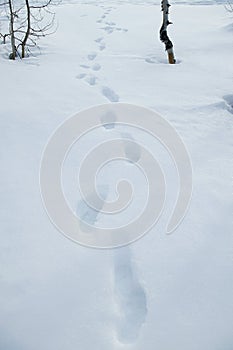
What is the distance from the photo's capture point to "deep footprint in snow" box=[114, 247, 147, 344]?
1.44m

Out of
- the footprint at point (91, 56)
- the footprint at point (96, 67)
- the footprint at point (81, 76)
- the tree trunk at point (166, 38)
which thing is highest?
the tree trunk at point (166, 38)

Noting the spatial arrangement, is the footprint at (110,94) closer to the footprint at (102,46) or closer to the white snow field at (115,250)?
the white snow field at (115,250)

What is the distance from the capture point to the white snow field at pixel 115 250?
4.74 feet

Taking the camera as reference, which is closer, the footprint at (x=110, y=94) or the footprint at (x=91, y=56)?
the footprint at (x=110, y=94)

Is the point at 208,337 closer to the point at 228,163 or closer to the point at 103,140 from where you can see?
the point at 228,163

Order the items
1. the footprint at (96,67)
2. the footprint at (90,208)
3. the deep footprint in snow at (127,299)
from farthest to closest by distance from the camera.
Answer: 1. the footprint at (96,67)
2. the footprint at (90,208)
3. the deep footprint in snow at (127,299)

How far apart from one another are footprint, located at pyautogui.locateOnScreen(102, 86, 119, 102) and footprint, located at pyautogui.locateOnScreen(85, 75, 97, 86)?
26cm

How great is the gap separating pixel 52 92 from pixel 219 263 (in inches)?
94.8

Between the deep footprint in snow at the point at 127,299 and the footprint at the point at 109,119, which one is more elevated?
the footprint at the point at 109,119

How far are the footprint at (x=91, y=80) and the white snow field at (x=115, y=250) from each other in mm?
52

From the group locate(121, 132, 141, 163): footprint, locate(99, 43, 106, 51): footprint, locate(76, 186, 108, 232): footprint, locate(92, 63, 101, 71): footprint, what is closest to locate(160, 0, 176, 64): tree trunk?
locate(92, 63, 101, 71): footprint

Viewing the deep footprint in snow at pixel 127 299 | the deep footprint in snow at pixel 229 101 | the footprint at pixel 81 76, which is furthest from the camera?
the footprint at pixel 81 76

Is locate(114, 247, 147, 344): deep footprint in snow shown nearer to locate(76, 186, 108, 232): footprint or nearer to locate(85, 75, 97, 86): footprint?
locate(76, 186, 108, 232): footprint

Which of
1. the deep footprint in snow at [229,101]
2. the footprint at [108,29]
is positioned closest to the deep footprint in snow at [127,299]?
the deep footprint in snow at [229,101]
